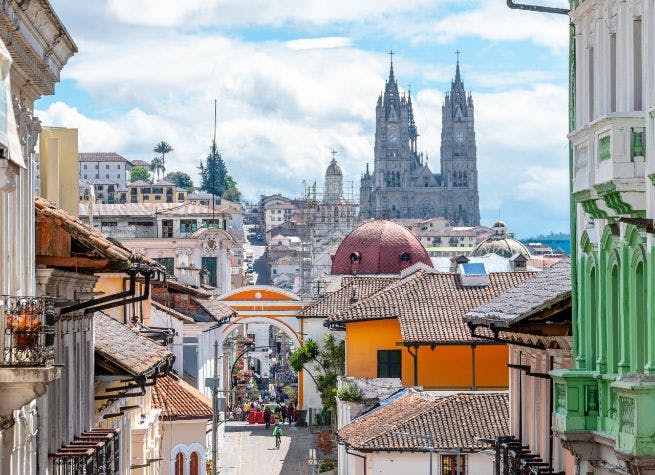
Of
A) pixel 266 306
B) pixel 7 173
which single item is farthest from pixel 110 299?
pixel 266 306

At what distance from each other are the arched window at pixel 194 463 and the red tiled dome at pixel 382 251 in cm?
4533

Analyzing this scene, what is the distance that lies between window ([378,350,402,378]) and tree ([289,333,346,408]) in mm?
8566

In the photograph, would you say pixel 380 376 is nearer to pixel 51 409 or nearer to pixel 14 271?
pixel 51 409

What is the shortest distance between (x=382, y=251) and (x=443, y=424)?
53.4 meters

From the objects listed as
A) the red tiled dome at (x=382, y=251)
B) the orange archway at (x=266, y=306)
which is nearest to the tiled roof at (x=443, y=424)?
the orange archway at (x=266, y=306)

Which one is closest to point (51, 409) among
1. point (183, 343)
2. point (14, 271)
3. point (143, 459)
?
point (14, 271)

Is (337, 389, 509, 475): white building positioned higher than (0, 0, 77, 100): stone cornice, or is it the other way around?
(0, 0, 77, 100): stone cornice

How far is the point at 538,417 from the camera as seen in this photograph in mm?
28062

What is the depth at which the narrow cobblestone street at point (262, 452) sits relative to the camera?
6149 cm

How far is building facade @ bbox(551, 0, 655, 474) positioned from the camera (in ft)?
56.5

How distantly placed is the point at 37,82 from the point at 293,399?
73.9m

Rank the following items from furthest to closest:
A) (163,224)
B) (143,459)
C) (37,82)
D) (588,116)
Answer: (163,224), (143,459), (588,116), (37,82)

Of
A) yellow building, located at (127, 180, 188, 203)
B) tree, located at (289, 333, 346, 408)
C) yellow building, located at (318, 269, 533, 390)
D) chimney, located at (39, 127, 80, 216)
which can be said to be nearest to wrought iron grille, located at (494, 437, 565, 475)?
chimney, located at (39, 127, 80, 216)

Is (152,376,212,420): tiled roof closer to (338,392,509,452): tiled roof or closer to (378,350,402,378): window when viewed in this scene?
(338,392,509,452): tiled roof
